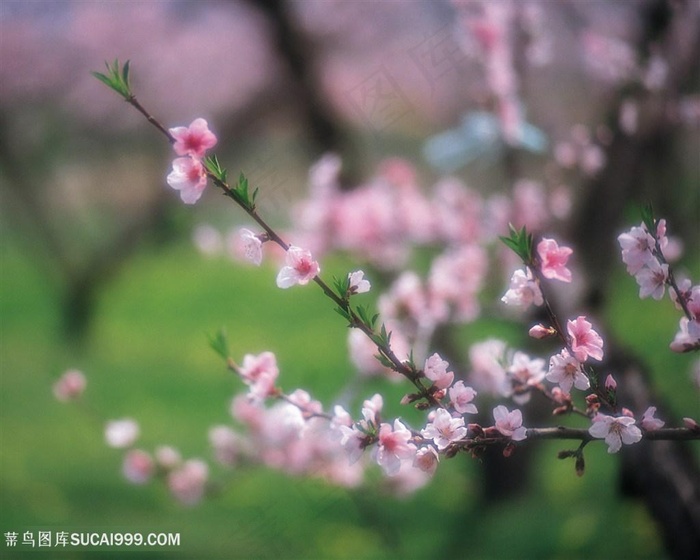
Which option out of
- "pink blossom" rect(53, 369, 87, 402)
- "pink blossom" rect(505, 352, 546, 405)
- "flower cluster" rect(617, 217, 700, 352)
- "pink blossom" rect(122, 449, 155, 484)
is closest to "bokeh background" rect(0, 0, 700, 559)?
"pink blossom" rect(122, 449, 155, 484)

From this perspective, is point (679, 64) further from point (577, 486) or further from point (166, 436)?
point (166, 436)

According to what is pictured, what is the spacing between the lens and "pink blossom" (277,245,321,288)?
724 mm

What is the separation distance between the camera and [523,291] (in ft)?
2.46

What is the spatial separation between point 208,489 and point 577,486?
41.0 inches

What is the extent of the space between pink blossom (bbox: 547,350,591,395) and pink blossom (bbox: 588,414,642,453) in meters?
0.04

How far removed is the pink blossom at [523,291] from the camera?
2.44 feet

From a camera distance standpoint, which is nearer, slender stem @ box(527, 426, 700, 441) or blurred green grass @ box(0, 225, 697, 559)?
slender stem @ box(527, 426, 700, 441)

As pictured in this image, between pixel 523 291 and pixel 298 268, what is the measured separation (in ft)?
0.78

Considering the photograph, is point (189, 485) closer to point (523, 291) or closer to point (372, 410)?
point (372, 410)

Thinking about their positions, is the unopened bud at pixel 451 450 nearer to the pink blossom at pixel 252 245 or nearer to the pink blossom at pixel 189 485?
the pink blossom at pixel 252 245

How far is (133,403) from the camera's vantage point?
3230 millimetres

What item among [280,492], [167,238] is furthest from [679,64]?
[167,238]

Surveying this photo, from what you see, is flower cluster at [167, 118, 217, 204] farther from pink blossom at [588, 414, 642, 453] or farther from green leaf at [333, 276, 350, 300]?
pink blossom at [588, 414, 642, 453]

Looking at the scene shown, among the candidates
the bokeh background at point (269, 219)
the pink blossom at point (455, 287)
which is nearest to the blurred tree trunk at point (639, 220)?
the bokeh background at point (269, 219)
